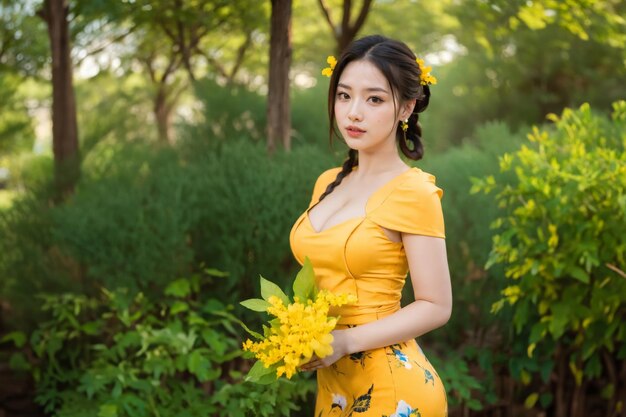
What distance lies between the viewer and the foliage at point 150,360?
128 inches

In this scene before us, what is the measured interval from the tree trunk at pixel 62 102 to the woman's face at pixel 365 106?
12.8 feet

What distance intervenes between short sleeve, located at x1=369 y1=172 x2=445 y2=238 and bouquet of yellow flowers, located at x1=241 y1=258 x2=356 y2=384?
220mm

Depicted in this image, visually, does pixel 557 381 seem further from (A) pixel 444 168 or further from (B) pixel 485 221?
(A) pixel 444 168

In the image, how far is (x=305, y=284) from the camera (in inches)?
76.9

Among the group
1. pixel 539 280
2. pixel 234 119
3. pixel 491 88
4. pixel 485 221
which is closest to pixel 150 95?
pixel 491 88

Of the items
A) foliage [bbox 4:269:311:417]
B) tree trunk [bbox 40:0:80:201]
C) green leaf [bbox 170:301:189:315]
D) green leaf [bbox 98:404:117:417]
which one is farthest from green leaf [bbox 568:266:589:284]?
tree trunk [bbox 40:0:80:201]

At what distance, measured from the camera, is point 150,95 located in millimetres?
10938

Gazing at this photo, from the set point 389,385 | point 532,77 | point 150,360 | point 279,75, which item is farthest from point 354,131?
point 532,77

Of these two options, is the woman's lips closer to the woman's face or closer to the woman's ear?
the woman's face

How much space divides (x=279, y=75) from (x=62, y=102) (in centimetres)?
226

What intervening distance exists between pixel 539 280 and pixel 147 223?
6.52ft

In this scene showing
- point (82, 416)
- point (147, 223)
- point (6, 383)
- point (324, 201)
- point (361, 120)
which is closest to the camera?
point (361, 120)

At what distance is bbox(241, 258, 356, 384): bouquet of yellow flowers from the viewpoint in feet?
5.91

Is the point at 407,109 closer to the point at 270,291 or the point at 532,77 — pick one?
the point at 270,291
